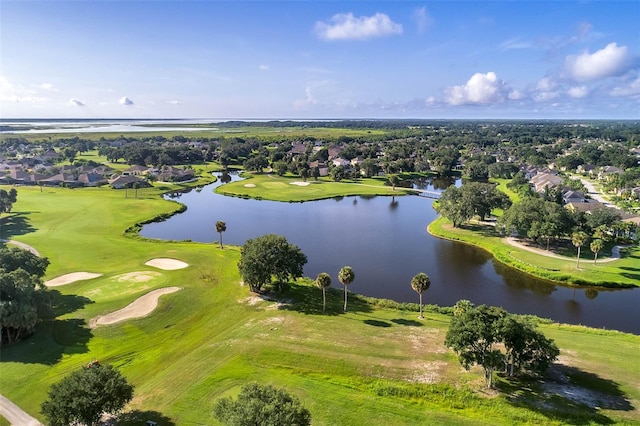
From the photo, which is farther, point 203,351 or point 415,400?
point 203,351

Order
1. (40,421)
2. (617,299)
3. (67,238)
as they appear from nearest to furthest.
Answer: (40,421) → (617,299) → (67,238)

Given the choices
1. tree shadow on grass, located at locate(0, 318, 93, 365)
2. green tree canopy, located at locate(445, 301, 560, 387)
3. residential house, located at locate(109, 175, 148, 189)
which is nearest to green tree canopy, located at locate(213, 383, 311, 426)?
green tree canopy, located at locate(445, 301, 560, 387)

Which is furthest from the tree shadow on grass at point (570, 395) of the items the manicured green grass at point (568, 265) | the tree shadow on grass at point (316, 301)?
the manicured green grass at point (568, 265)

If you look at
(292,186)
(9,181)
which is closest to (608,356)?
(292,186)

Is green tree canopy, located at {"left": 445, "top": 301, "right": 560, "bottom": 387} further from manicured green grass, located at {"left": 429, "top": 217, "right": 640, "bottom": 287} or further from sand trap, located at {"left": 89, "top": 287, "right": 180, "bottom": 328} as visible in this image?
sand trap, located at {"left": 89, "top": 287, "right": 180, "bottom": 328}

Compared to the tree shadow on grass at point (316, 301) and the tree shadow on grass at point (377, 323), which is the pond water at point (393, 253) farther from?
the tree shadow on grass at point (377, 323)

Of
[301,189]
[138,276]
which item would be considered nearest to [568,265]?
[138,276]

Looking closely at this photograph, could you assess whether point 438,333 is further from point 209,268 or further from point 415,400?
point 209,268
